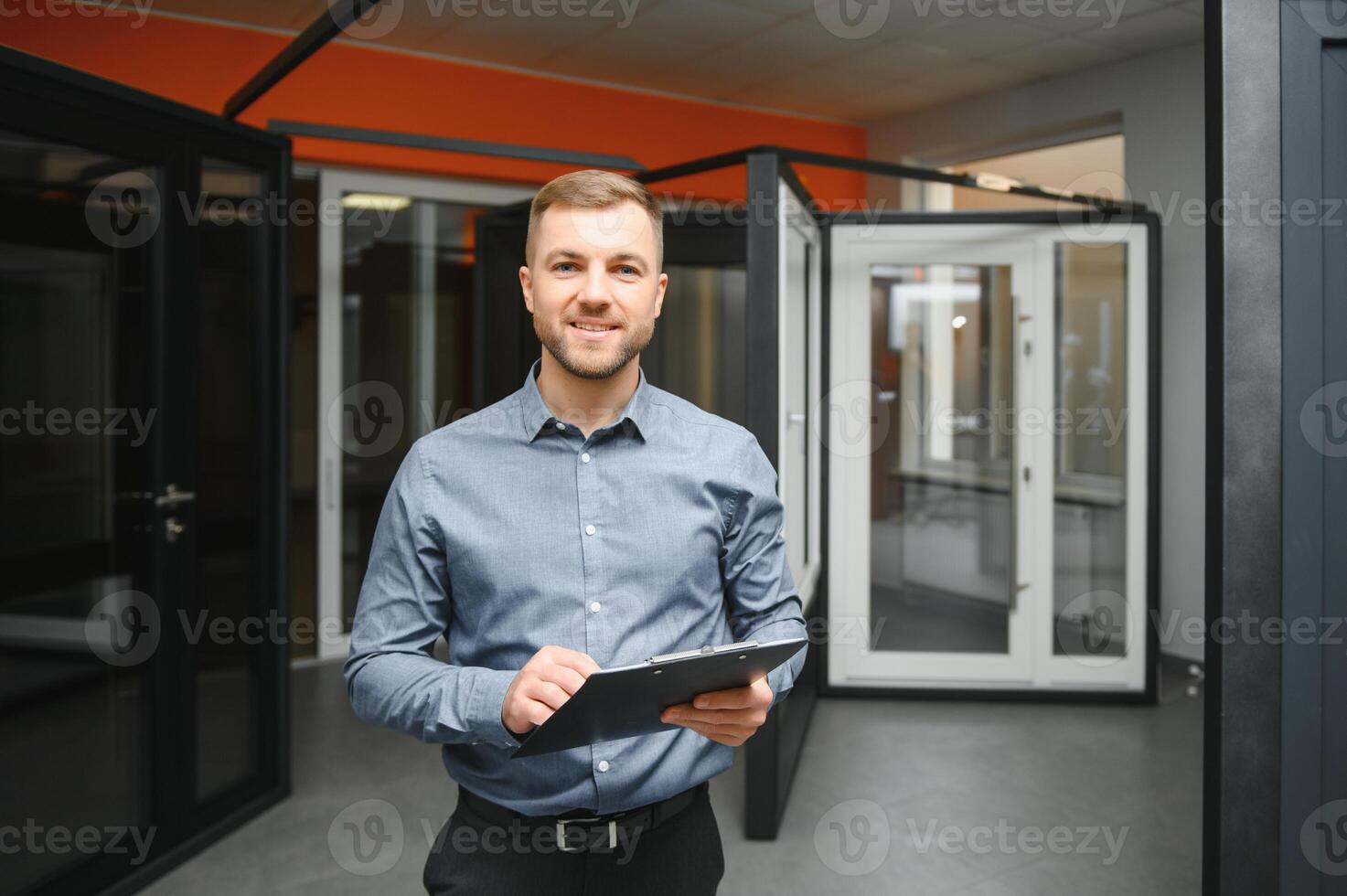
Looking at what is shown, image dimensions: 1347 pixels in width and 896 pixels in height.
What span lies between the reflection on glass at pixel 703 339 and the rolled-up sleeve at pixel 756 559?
2.94 metres

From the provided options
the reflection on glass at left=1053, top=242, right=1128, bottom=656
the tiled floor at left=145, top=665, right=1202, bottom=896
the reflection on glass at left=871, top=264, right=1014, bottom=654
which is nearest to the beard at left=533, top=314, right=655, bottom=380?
the tiled floor at left=145, top=665, right=1202, bottom=896

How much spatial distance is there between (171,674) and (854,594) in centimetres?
274

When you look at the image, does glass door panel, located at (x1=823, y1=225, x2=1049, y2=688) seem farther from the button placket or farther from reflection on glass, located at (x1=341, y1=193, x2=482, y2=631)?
the button placket

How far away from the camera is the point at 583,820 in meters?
1.36

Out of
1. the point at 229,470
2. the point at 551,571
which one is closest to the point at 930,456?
the point at 229,470

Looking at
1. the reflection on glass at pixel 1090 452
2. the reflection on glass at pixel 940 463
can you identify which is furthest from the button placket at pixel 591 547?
the reflection on glass at pixel 1090 452

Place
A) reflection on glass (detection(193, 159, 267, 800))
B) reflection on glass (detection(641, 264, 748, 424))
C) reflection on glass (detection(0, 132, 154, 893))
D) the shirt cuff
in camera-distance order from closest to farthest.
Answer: the shirt cuff
reflection on glass (detection(0, 132, 154, 893))
reflection on glass (detection(193, 159, 267, 800))
reflection on glass (detection(641, 264, 748, 424))

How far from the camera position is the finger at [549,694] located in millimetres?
1147

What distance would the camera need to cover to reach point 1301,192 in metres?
1.66

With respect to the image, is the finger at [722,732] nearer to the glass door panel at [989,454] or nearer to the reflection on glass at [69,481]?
the reflection on glass at [69,481]

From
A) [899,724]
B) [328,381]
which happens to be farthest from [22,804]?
[899,724]

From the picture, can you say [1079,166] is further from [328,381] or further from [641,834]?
[641,834]

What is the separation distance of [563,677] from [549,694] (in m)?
0.03

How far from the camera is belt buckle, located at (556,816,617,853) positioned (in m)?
1.35
